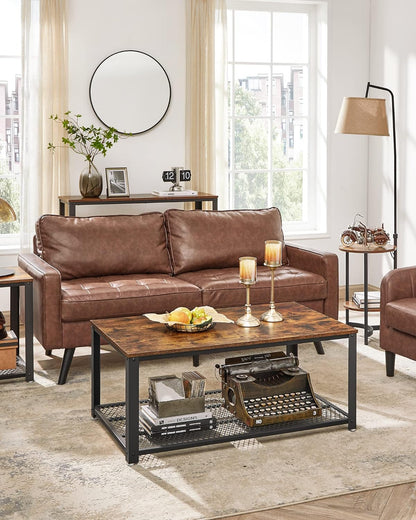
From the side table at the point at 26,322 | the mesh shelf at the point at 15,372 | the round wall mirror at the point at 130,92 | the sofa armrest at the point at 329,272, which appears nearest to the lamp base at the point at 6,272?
the side table at the point at 26,322

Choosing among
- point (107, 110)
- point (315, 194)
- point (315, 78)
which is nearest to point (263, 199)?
point (315, 194)

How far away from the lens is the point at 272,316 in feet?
13.3

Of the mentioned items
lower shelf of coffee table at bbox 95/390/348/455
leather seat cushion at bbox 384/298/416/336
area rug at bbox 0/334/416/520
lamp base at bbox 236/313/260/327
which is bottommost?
area rug at bbox 0/334/416/520

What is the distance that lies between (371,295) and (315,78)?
2.22 m

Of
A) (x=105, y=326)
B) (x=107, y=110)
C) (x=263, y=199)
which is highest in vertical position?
(x=107, y=110)

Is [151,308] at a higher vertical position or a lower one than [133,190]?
lower

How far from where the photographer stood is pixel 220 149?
21.2 feet

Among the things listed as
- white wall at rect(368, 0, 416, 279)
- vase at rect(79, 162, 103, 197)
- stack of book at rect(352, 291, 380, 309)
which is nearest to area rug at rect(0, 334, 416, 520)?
stack of book at rect(352, 291, 380, 309)

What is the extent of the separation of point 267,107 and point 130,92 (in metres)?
1.25

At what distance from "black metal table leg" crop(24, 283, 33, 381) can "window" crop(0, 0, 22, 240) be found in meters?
1.76

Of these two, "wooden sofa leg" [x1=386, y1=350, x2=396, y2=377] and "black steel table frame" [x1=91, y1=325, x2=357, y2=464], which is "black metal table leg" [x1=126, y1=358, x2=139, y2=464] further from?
"wooden sofa leg" [x1=386, y1=350, x2=396, y2=377]

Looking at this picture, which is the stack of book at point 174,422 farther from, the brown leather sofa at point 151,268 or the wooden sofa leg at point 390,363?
the wooden sofa leg at point 390,363

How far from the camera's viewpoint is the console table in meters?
5.71

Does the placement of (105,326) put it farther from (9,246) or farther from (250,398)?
(9,246)
